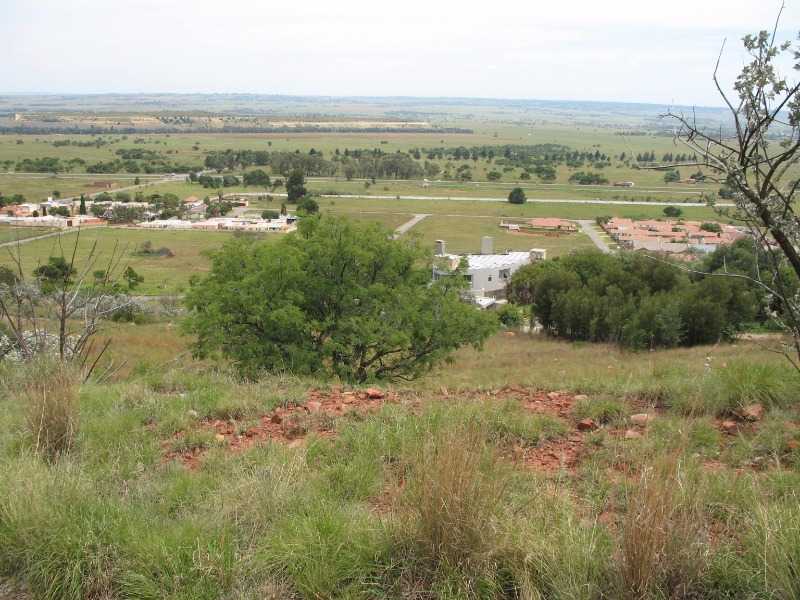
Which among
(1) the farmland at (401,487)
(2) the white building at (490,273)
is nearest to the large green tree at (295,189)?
(2) the white building at (490,273)

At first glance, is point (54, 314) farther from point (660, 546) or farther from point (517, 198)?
point (517, 198)

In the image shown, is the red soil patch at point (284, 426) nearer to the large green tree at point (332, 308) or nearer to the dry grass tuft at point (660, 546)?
the dry grass tuft at point (660, 546)

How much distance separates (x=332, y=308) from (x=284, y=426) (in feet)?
26.1

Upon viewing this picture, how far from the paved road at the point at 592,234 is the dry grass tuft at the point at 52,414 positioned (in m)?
46.4

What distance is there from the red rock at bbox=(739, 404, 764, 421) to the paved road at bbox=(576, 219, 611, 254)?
44.3m

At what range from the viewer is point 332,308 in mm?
13430

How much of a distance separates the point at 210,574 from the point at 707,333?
2467 cm

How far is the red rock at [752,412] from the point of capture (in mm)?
5436

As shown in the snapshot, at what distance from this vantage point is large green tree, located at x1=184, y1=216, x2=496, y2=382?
40.4ft

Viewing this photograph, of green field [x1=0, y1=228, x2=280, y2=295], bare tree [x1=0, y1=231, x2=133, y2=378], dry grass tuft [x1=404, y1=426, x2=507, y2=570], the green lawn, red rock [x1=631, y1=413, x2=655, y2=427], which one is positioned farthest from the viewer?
the green lawn

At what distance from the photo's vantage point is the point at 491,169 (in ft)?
380

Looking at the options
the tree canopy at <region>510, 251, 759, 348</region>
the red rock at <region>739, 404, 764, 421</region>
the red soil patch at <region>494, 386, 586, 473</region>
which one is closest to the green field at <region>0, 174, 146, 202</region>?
the tree canopy at <region>510, 251, 759, 348</region>

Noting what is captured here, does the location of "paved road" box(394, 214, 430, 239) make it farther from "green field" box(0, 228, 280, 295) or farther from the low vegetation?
the low vegetation

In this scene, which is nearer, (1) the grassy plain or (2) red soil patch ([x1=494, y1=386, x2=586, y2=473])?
(2) red soil patch ([x1=494, y1=386, x2=586, y2=473])
